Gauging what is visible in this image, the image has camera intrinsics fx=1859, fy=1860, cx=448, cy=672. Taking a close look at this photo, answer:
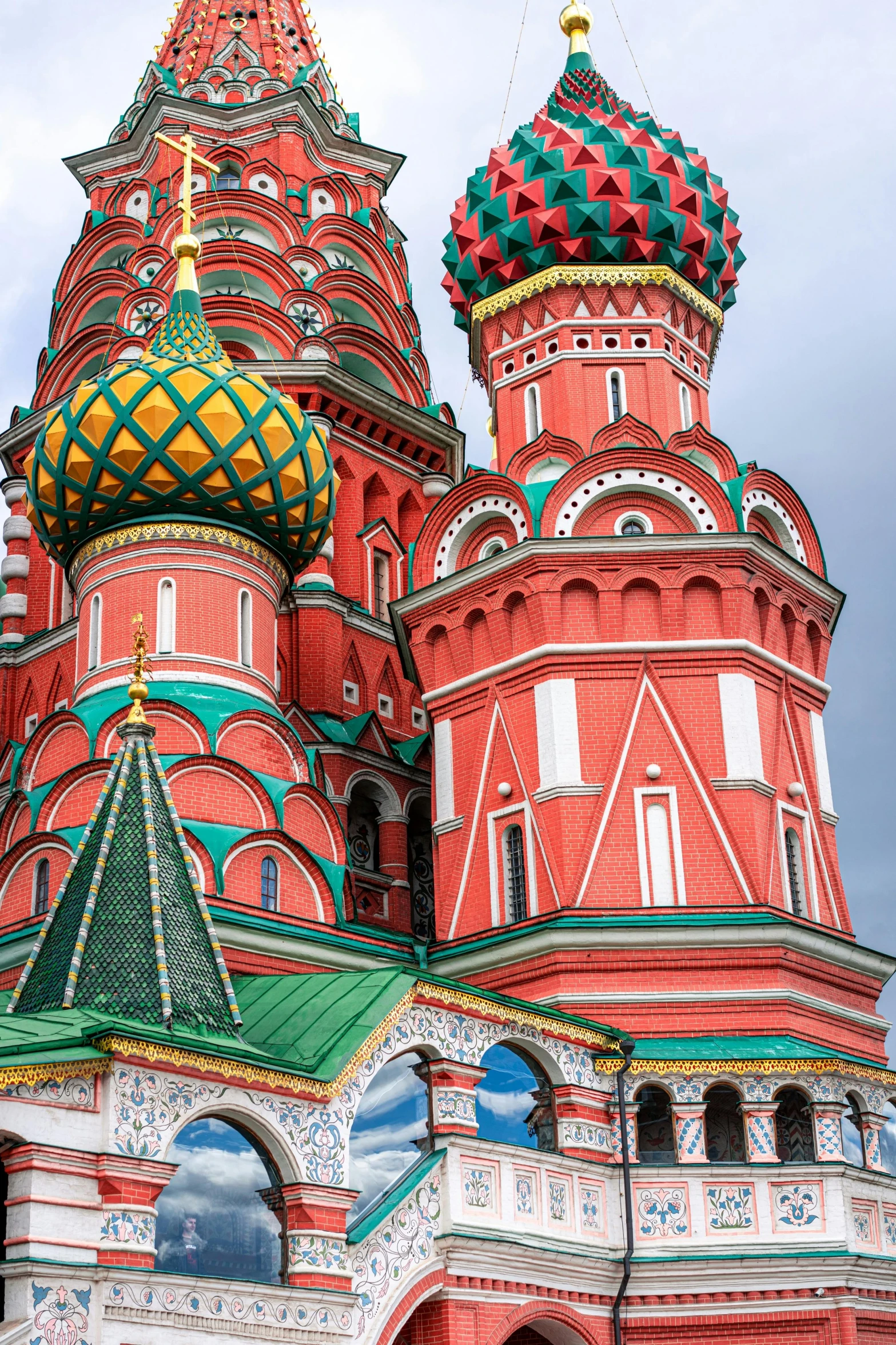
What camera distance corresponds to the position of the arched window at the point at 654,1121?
44.4ft

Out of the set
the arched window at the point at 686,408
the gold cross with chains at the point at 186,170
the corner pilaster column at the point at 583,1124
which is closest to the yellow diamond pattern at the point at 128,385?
the gold cross with chains at the point at 186,170

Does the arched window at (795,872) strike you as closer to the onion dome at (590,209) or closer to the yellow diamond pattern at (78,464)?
the onion dome at (590,209)

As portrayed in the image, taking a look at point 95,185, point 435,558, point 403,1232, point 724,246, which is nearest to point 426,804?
point 435,558

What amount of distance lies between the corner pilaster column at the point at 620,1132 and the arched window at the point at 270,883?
311 centimetres

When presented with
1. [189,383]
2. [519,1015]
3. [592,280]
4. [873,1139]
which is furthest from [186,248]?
[873,1139]

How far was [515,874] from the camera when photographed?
1553 centimetres

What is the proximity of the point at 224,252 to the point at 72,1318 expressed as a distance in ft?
45.7

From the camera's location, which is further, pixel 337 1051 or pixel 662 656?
pixel 662 656

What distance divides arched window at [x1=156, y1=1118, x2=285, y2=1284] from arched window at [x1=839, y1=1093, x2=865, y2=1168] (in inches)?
202

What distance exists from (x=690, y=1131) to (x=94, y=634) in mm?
6354

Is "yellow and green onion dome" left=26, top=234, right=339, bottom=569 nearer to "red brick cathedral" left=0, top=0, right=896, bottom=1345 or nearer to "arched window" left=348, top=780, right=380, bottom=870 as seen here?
"red brick cathedral" left=0, top=0, right=896, bottom=1345

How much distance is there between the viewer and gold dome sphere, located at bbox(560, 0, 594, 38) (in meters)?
20.2

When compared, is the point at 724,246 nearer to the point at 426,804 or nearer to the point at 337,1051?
the point at 426,804

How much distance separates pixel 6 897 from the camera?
14.6m
